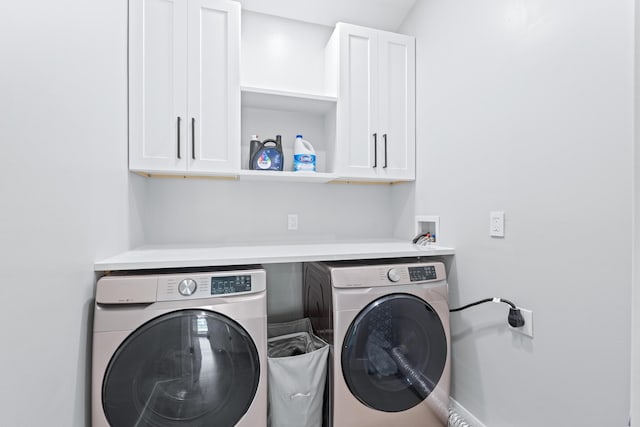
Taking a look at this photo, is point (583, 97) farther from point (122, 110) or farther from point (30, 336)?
point (122, 110)

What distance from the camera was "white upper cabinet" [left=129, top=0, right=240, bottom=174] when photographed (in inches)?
63.6

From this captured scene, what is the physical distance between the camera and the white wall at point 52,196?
2.31ft

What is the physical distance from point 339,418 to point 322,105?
1847 millimetres

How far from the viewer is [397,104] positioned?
2.06 metres

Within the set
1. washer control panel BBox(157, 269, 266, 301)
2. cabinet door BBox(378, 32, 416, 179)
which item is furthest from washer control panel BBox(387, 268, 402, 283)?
cabinet door BBox(378, 32, 416, 179)

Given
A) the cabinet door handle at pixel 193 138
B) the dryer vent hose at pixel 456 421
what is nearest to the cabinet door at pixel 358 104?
the cabinet door handle at pixel 193 138

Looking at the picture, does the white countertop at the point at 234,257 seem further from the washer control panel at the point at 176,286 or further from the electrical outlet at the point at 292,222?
the electrical outlet at the point at 292,222

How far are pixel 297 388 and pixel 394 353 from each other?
514 millimetres

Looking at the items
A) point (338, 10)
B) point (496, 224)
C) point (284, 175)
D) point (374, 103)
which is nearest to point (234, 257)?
point (284, 175)

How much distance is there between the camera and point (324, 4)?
2.02 m

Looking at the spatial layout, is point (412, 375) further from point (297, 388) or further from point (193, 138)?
point (193, 138)

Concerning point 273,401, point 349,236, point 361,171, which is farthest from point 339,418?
point 361,171

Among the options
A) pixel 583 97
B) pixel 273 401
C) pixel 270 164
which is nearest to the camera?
pixel 583 97

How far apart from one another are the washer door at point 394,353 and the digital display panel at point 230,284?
0.55 m
